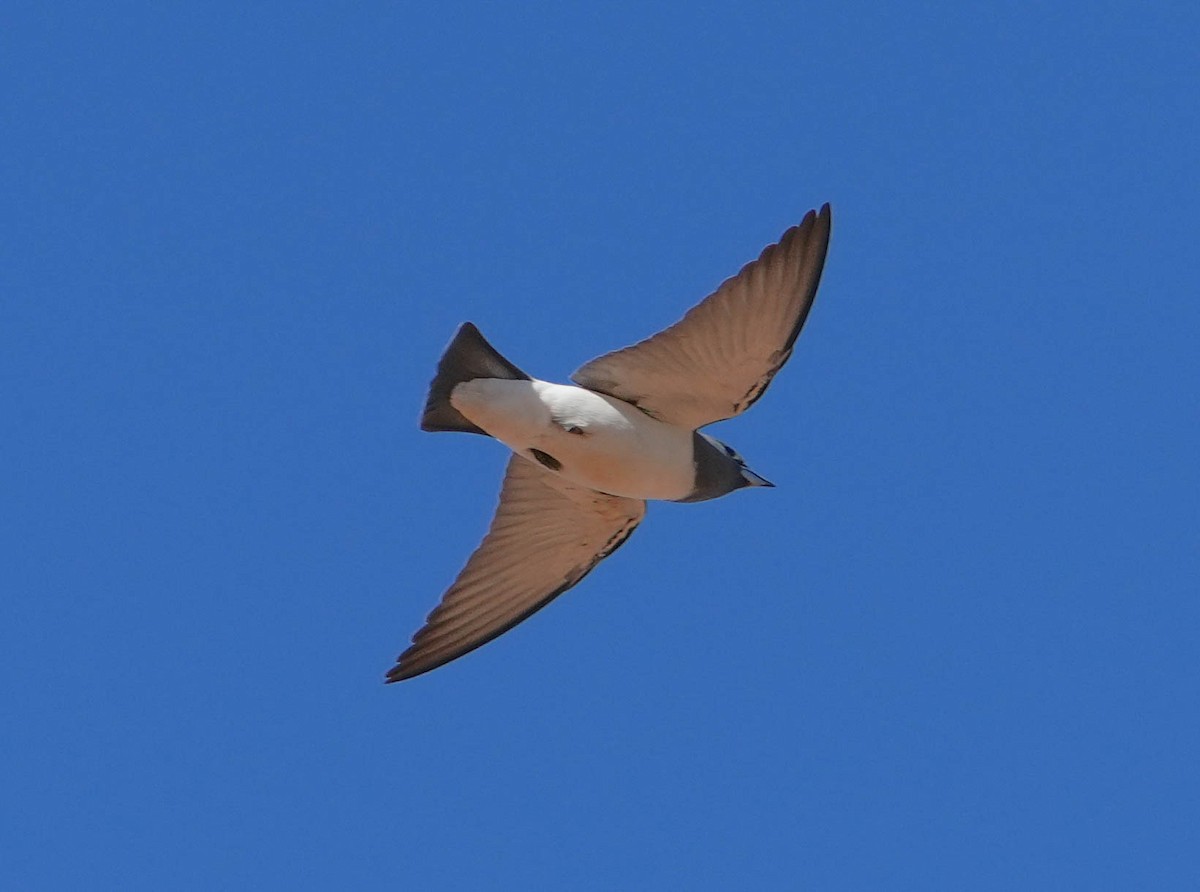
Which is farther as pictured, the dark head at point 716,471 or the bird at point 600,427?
the dark head at point 716,471

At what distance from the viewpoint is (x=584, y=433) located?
1091 centimetres

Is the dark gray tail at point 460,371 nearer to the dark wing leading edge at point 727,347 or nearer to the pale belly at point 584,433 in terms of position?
the pale belly at point 584,433

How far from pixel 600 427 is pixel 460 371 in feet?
2.75

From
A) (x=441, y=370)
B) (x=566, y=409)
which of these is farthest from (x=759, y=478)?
(x=441, y=370)

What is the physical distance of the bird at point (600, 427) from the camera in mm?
10203

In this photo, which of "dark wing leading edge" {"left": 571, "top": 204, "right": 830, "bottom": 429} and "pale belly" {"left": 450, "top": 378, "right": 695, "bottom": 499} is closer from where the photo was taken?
"dark wing leading edge" {"left": 571, "top": 204, "right": 830, "bottom": 429}

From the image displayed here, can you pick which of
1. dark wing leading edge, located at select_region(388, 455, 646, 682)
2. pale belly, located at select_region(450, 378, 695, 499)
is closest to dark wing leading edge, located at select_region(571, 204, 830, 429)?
pale belly, located at select_region(450, 378, 695, 499)

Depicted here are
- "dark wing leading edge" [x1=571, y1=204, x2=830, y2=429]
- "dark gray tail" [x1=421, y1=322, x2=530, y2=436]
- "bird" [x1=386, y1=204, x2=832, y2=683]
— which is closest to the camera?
"dark wing leading edge" [x1=571, y1=204, x2=830, y2=429]

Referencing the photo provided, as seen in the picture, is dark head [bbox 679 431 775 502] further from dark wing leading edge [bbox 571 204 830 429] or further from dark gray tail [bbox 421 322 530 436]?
dark gray tail [bbox 421 322 530 436]

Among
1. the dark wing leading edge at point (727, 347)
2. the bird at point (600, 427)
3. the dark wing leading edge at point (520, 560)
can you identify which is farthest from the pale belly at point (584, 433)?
the dark wing leading edge at point (520, 560)

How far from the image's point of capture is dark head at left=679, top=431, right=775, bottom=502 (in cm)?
1120

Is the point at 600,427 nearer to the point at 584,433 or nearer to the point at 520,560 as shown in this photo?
the point at 584,433

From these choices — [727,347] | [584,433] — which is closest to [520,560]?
[584,433]

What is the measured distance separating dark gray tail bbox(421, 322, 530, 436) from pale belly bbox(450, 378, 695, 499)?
0.05 meters
